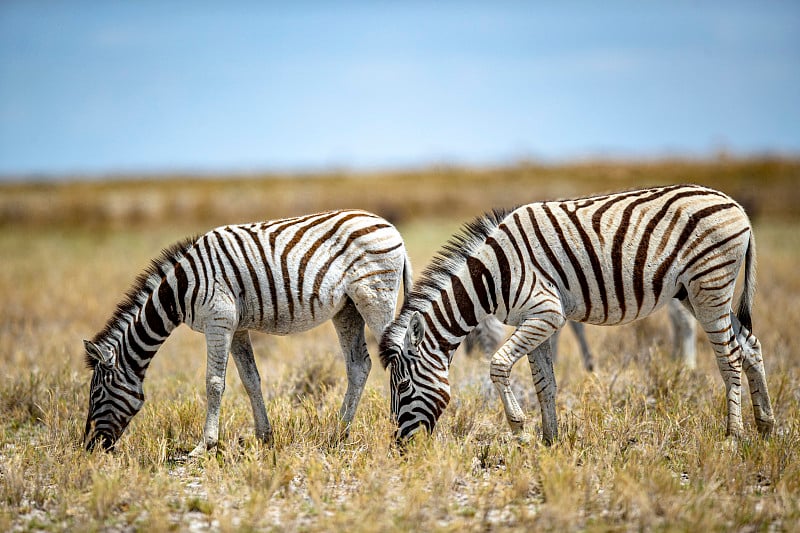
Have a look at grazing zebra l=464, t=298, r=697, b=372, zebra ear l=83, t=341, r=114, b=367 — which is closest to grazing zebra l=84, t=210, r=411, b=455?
zebra ear l=83, t=341, r=114, b=367

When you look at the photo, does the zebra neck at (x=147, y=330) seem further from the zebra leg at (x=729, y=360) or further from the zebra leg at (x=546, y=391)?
the zebra leg at (x=729, y=360)

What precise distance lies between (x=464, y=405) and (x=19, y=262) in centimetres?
1672

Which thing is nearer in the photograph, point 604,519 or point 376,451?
point 604,519

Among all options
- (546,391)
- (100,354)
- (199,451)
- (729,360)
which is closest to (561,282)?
(546,391)

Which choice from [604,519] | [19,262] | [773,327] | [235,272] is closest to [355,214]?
[235,272]

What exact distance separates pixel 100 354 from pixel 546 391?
3.82 metres

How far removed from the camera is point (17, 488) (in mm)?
5426

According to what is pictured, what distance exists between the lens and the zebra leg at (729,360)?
6.23 metres

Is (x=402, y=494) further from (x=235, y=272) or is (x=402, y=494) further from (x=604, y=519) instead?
(x=235, y=272)

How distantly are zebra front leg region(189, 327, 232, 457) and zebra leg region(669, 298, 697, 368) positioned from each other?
5649 millimetres

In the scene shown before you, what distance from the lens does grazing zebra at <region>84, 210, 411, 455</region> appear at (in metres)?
6.21

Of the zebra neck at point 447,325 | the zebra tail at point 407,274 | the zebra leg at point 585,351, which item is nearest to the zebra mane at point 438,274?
the zebra neck at point 447,325

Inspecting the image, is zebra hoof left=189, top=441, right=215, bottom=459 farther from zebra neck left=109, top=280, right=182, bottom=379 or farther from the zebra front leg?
zebra neck left=109, top=280, right=182, bottom=379

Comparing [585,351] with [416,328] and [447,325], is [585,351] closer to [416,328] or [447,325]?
[447,325]
